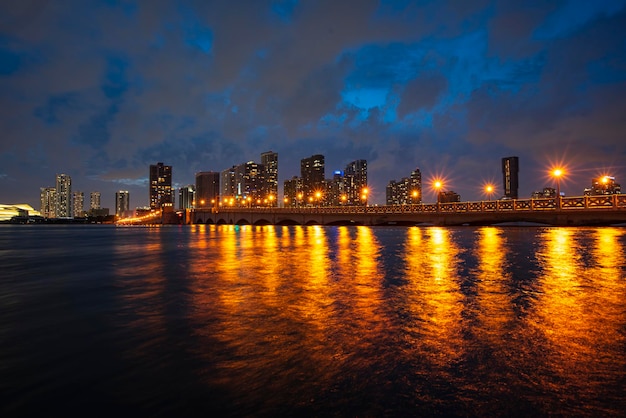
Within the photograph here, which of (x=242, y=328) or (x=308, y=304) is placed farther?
(x=308, y=304)

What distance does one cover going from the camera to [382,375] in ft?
14.3

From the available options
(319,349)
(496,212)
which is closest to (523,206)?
(496,212)

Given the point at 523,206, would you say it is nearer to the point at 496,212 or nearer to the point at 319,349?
the point at 496,212

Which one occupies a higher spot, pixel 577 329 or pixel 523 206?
pixel 523 206

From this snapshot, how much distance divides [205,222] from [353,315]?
6392 inches

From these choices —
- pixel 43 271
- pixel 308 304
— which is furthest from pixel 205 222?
pixel 308 304

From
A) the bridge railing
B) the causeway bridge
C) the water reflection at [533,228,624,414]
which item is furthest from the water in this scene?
the causeway bridge

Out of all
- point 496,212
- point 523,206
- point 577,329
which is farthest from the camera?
point 496,212

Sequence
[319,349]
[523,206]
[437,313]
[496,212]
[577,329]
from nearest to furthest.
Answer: [319,349] → [577,329] → [437,313] → [523,206] → [496,212]

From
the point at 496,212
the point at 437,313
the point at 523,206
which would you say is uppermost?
the point at 523,206

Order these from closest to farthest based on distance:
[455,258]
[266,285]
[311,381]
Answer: [311,381] < [266,285] < [455,258]

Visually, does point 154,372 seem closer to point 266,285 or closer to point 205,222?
point 266,285

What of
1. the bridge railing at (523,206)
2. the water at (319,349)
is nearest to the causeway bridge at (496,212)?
the bridge railing at (523,206)

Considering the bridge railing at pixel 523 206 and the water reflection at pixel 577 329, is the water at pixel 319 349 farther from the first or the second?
the bridge railing at pixel 523 206
